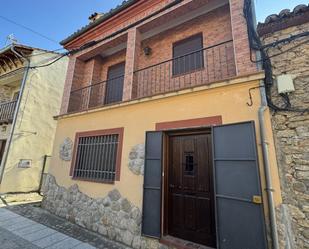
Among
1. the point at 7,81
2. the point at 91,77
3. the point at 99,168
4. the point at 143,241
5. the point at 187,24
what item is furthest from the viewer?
the point at 7,81

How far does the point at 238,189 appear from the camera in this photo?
3.23 m

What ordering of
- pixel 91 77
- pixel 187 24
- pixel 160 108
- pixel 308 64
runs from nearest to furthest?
pixel 308 64 → pixel 160 108 → pixel 187 24 → pixel 91 77

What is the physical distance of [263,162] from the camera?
3191 mm

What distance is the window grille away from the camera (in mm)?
5383

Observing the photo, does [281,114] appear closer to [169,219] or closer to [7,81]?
[169,219]

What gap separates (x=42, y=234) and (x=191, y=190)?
4.03 metres

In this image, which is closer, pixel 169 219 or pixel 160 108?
pixel 169 219

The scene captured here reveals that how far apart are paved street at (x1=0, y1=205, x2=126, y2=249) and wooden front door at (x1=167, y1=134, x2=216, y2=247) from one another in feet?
5.11

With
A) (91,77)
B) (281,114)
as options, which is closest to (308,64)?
(281,114)

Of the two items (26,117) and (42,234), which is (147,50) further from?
(26,117)

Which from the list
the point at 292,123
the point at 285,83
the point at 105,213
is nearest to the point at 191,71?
the point at 285,83

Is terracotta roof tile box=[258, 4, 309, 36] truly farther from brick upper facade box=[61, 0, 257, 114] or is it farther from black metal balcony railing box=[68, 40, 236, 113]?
black metal balcony railing box=[68, 40, 236, 113]

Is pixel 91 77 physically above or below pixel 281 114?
above

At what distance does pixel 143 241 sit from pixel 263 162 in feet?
10.1
